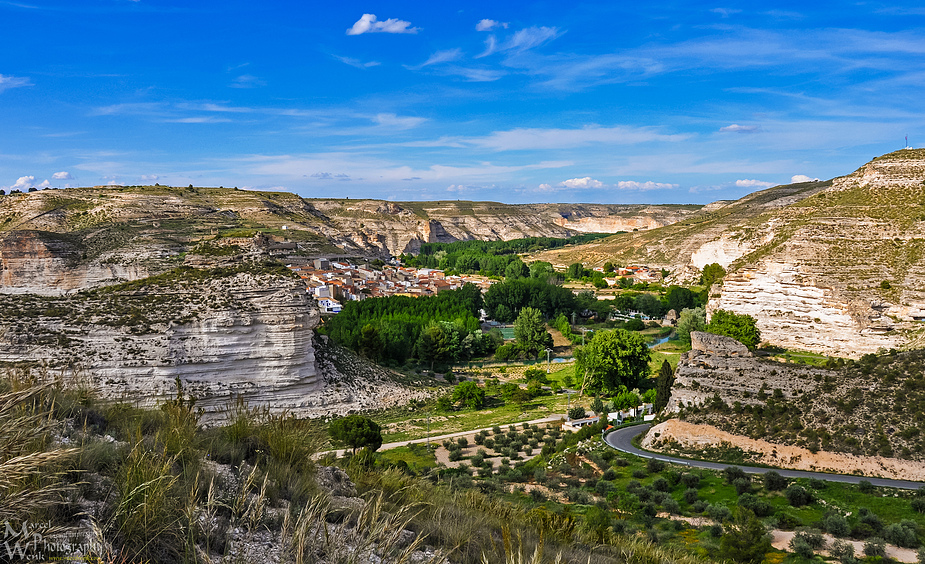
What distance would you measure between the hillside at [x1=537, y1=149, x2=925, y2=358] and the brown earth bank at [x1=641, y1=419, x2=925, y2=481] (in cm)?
1585

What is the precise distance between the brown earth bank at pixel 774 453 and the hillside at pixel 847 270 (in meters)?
15.9

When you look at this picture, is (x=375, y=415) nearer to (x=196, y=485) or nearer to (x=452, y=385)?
(x=452, y=385)

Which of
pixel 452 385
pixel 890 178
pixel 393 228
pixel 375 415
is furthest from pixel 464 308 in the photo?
pixel 393 228

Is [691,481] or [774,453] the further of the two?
[774,453]

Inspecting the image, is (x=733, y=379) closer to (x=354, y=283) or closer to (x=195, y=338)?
(x=195, y=338)

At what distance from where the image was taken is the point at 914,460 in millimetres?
15977

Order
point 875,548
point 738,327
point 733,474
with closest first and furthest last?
point 875,548, point 733,474, point 738,327

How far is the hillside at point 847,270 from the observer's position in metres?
31.7

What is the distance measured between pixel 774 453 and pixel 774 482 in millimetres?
2900

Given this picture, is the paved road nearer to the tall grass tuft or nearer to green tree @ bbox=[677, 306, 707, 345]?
the tall grass tuft

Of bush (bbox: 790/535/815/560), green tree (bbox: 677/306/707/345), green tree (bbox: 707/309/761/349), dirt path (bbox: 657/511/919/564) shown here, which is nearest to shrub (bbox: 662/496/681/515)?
dirt path (bbox: 657/511/919/564)

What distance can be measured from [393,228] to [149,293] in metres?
109

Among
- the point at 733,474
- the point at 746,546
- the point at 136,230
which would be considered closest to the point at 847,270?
the point at 733,474

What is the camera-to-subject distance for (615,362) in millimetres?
32531
